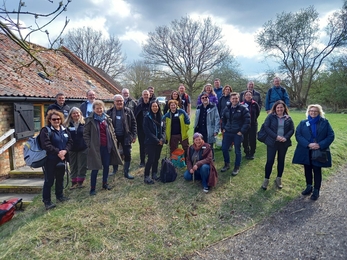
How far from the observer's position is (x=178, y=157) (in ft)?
20.0

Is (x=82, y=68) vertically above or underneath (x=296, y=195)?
above

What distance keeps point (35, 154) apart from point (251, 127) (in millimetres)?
5030

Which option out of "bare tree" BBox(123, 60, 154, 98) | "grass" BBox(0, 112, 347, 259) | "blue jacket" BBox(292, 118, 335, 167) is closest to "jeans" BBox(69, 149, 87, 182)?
"grass" BBox(0, 112, 347, 259)

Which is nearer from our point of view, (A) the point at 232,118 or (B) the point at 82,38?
(A) the point at 232,118

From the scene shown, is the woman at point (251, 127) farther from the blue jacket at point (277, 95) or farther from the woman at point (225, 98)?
the blue jacket at point (277, 95)

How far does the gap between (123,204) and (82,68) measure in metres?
13.4

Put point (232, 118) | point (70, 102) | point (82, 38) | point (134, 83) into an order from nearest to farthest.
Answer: point (232, 118) < point (70, 102) < point (134, 83) < point (82, 38)

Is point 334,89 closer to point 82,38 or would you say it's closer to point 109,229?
point 109,229

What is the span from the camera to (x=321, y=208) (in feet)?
14.0

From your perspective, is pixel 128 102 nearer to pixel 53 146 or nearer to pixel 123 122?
pixel 123 122

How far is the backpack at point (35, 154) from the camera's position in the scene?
165 inches

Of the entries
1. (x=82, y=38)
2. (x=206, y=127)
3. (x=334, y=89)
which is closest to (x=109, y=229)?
(x=206, y=127)

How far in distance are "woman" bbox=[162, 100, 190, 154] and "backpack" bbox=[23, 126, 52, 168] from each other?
262 centimetres

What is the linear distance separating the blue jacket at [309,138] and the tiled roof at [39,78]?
14.9ft
